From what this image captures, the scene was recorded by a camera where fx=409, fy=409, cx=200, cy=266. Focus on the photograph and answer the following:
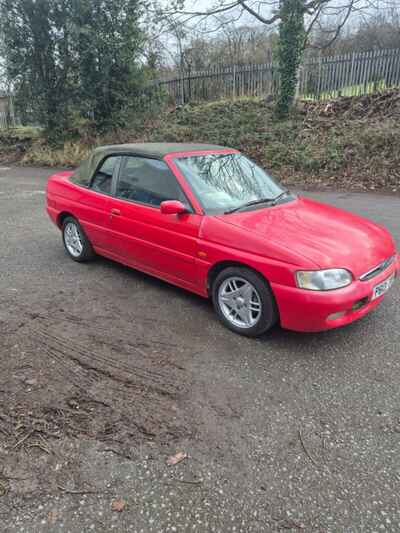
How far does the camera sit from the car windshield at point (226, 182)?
3.92 metres

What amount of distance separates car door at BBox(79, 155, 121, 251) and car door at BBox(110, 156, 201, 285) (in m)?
0.13

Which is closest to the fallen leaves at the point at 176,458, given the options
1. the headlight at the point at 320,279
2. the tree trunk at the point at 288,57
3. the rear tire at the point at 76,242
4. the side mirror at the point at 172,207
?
the headlight at the point at 320,279

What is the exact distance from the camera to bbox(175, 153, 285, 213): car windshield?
3.92 metres

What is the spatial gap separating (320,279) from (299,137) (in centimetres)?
1082

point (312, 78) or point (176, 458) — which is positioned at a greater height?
point (312, 78)

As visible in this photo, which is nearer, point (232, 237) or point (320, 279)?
point (320, 279)

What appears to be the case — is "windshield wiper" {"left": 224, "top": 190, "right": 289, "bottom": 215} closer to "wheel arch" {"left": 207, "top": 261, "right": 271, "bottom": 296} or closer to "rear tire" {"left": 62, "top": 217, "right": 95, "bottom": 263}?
"wheel arch" {"left": 207, "top": 261, "right": 271, "bottom": 296}

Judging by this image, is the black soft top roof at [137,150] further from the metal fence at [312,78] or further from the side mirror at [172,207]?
the metal fence at [312,78]

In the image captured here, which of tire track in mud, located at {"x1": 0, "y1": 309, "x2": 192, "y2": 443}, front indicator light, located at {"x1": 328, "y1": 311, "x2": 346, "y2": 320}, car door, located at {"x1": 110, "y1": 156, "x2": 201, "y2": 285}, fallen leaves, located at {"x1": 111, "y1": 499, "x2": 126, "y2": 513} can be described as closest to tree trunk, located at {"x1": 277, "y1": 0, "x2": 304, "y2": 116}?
car door, located at {"x1": 110, "y1": 156, "x2": 201, "y2": 285}

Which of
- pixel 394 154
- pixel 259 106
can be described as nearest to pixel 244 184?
pixel 394 154

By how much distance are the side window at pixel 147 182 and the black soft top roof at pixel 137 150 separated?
0.08 metres

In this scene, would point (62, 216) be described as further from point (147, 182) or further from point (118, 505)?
point (118, 505)

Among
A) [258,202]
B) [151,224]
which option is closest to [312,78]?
[258,202]

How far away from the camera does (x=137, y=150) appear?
4555 millimetres
